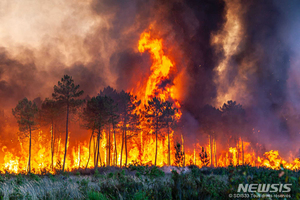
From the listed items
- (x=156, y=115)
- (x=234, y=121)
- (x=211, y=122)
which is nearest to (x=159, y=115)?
(x=156, y=115)

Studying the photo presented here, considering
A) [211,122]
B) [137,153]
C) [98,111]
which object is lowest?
[137,153]

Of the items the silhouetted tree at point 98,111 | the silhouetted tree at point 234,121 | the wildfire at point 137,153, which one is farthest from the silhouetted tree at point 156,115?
the silhouetted tree at point 234,121

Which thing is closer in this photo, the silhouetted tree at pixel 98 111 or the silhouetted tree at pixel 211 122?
the silhouetted tree at pixel 98 111

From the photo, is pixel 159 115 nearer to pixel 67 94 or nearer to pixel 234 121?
pixel 67 94

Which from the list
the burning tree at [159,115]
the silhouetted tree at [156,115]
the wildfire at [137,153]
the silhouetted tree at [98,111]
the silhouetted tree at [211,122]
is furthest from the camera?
the wildfire at [137,153]

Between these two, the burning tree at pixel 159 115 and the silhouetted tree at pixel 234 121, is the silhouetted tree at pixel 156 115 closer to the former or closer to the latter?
the burning tree at pixel 159 115

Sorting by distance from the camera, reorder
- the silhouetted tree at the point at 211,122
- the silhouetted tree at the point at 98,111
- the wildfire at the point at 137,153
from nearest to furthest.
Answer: the silhouetted tree at the point at 98,111 → the silhouetted tree at the point at 211,122 → the wildfire at the point at 137,153

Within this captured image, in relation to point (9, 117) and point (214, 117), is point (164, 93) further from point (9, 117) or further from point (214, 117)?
point (9, 117)

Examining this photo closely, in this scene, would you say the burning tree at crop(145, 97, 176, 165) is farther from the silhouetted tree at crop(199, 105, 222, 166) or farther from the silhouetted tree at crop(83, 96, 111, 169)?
the silhouetted tree at crop(199, 105, 222, 166)

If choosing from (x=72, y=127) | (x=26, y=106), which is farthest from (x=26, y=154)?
(x=26, y=106)

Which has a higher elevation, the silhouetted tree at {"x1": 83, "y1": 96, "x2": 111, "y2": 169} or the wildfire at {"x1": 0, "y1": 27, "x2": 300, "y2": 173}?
the silhouetted tree at {"x1": 83, "y1": 96, "x2": 111, "y2": 169}

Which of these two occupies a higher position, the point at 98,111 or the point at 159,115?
the point at 159,115

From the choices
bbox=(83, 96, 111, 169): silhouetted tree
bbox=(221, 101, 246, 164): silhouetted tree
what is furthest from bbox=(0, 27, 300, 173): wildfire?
bbox=(83, 96, 111, 169): silhouetted tree

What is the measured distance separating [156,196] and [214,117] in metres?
56.4
